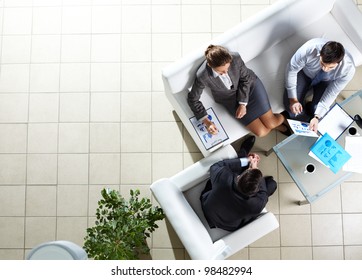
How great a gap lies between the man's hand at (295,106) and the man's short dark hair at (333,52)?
646mm

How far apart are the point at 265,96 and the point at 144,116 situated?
4.47ft

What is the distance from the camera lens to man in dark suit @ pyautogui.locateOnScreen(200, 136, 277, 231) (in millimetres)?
3545

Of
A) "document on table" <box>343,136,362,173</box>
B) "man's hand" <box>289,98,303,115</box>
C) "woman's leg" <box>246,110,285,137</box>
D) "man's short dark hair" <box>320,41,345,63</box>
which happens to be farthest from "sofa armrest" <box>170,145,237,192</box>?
"man's short dark hair" <box>320,41,345,63</box>

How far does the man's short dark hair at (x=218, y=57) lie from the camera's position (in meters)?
3.60

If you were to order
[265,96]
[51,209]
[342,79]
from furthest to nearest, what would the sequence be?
[51,209], [265,96], [342,79]

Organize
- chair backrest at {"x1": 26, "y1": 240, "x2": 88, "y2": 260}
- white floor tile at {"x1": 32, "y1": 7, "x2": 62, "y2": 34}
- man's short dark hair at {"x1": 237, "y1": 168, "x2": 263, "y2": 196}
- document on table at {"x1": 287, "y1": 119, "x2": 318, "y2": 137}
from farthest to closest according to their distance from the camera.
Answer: white floor tile at {"x1": 32, "y1": 7, "x2": 62, "y2": 34}, document on table at {"x1": 287, "y1": 119, "x2": 318, "y2": 137}, man's short dark hair at {"x1": 237, "y1": 168, "x2": 263, "y2": 196}, chair backrest at {"x1": 26, "y1": 240, "x2": 88, "y2": 260}

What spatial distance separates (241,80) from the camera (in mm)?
4059

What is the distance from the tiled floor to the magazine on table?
1.95ft

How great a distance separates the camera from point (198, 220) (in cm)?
398

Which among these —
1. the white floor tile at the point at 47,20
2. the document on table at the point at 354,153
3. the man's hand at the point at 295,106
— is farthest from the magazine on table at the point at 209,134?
the white floor tile at the point at 47,20

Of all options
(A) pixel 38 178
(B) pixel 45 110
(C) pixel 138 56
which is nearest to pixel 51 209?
(A) pixel 38 178

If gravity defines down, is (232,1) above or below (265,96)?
above

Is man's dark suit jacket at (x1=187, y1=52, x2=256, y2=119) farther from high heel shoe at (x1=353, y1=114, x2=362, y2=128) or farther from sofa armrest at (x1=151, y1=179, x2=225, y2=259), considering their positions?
high heel shoe at (x1=353, y1=114, x2=362, y2=128)
